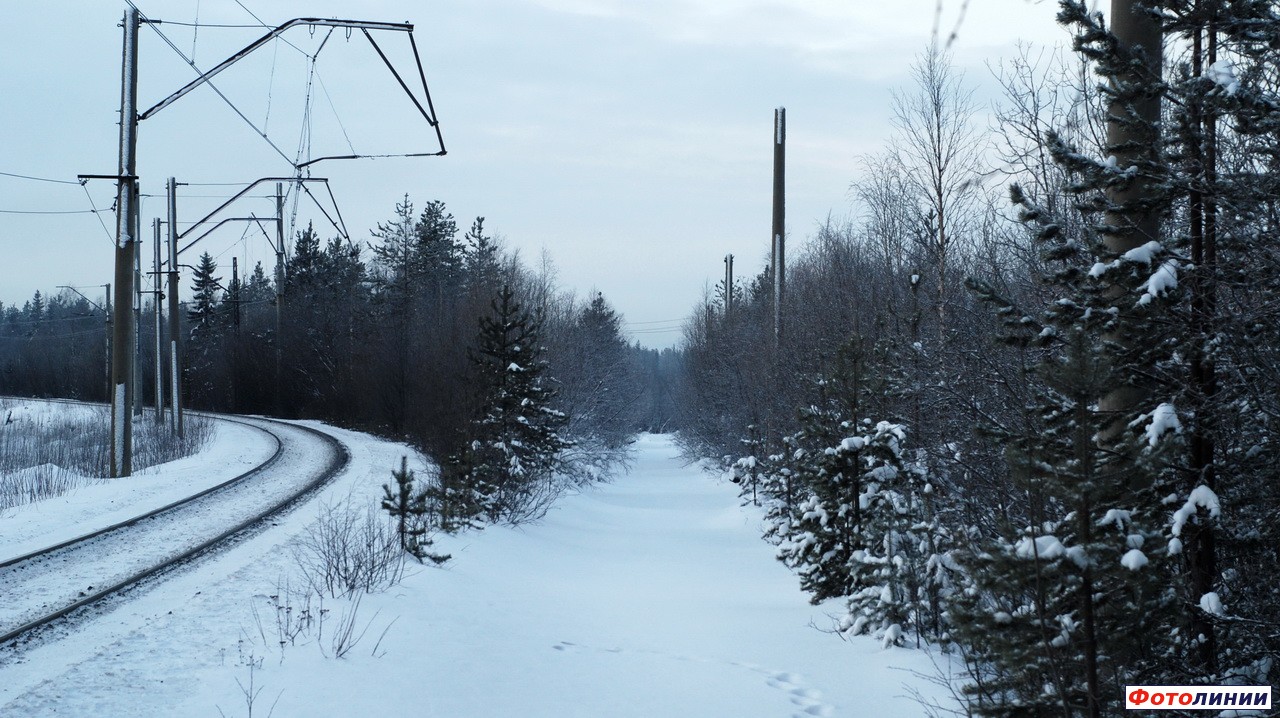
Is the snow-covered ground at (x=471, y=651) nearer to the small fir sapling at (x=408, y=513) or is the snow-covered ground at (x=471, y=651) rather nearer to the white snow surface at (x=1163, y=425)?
the small fir sapling at (x=408, y=513)

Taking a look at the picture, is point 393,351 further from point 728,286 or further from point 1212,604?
point 1212,604

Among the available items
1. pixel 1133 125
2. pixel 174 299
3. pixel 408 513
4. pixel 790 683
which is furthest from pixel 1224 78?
pixel 174 299

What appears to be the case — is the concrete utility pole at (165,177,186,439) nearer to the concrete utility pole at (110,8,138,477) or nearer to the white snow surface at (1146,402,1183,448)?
the concrete utility pole at (110,8,138,477)

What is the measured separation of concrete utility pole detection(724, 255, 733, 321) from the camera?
130ft

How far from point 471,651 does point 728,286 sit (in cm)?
3639

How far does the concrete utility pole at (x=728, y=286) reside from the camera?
39581 millimetres

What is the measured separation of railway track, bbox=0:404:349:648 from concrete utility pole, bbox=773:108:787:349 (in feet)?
34.9

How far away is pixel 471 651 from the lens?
27.1ft

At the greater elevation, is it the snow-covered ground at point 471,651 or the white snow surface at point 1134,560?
the white snow surface at point 1134,560

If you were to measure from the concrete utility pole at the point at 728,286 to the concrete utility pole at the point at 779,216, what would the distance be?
16.6m

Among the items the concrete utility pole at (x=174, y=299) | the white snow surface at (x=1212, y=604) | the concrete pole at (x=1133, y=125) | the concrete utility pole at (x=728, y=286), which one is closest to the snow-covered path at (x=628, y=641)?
the white snow surface at (x=1212, y=604)

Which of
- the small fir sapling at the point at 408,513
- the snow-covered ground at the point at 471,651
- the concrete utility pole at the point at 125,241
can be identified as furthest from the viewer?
the concrete utility pole at the point at 125,241

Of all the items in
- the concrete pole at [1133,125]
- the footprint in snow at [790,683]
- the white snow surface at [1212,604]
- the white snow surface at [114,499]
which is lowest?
the footprint in snow at [790,683]

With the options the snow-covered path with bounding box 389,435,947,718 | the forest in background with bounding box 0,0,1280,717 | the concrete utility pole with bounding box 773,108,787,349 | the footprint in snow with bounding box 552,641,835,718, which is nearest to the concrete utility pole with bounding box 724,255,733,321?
the concrete utility pole with bounding box 773,108,787,349
